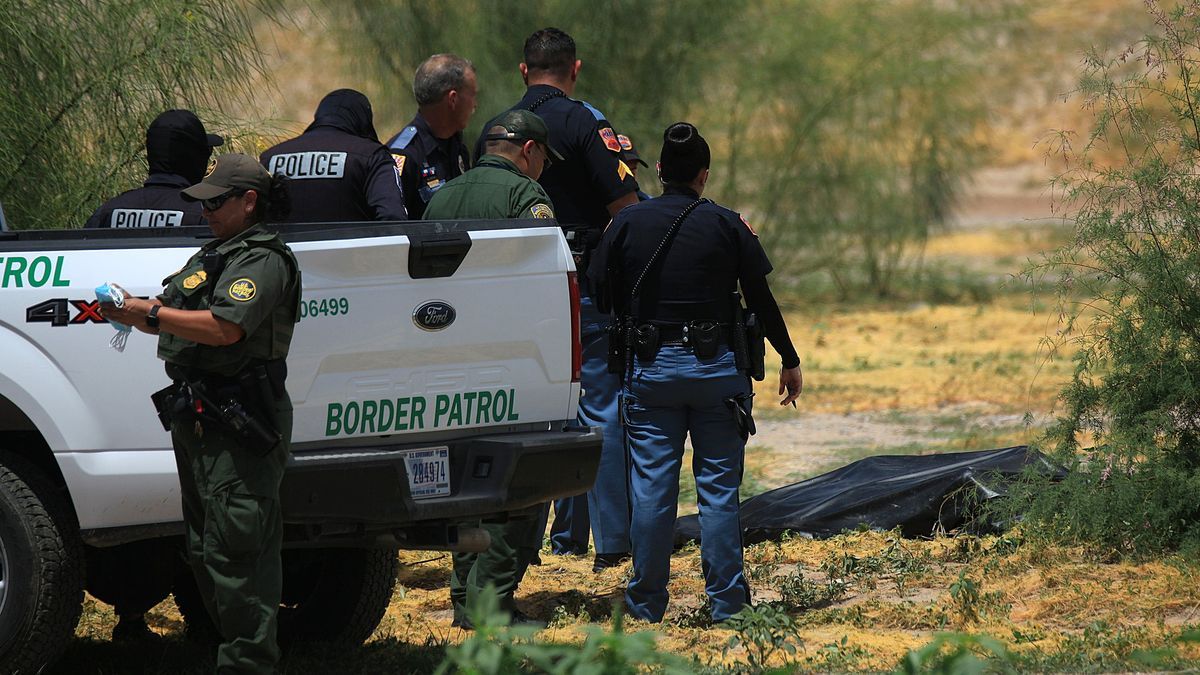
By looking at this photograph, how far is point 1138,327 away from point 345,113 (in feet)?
11.2

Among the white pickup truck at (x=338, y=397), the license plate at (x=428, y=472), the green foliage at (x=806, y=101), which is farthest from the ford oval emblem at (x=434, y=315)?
the green foliage at (x=806, y=101)

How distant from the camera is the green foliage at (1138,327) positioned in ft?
21.6

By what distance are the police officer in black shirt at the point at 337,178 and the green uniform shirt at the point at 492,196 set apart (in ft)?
0.75

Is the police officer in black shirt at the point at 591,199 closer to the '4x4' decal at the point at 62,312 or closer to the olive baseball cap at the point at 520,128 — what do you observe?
the olive baseball cap at the point at 520,128

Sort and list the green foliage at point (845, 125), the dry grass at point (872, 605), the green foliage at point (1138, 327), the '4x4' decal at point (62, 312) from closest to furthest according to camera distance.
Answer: the '4x4' decal at point (62, 312)
the dry grass at point (872, 605)
the green foliage at point (1138, 327)
the green foliage at point (845, 125)

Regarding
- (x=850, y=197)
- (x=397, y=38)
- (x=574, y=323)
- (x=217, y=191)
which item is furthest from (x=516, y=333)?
(x=850, y=197)

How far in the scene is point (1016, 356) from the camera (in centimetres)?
1505

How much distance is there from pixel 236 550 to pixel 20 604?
818 millimetres

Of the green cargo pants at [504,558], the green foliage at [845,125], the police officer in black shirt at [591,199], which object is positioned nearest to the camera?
the green cargo pants at [504,558]

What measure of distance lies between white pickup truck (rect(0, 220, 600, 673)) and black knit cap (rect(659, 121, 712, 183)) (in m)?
1.01

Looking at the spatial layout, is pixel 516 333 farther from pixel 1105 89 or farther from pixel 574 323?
pixel 1105 89

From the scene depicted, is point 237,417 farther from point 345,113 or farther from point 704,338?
point 345,113

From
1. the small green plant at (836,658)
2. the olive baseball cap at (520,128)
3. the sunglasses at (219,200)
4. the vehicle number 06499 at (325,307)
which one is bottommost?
the small green plant at (836,658)

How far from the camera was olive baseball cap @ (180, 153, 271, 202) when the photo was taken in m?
4.50
